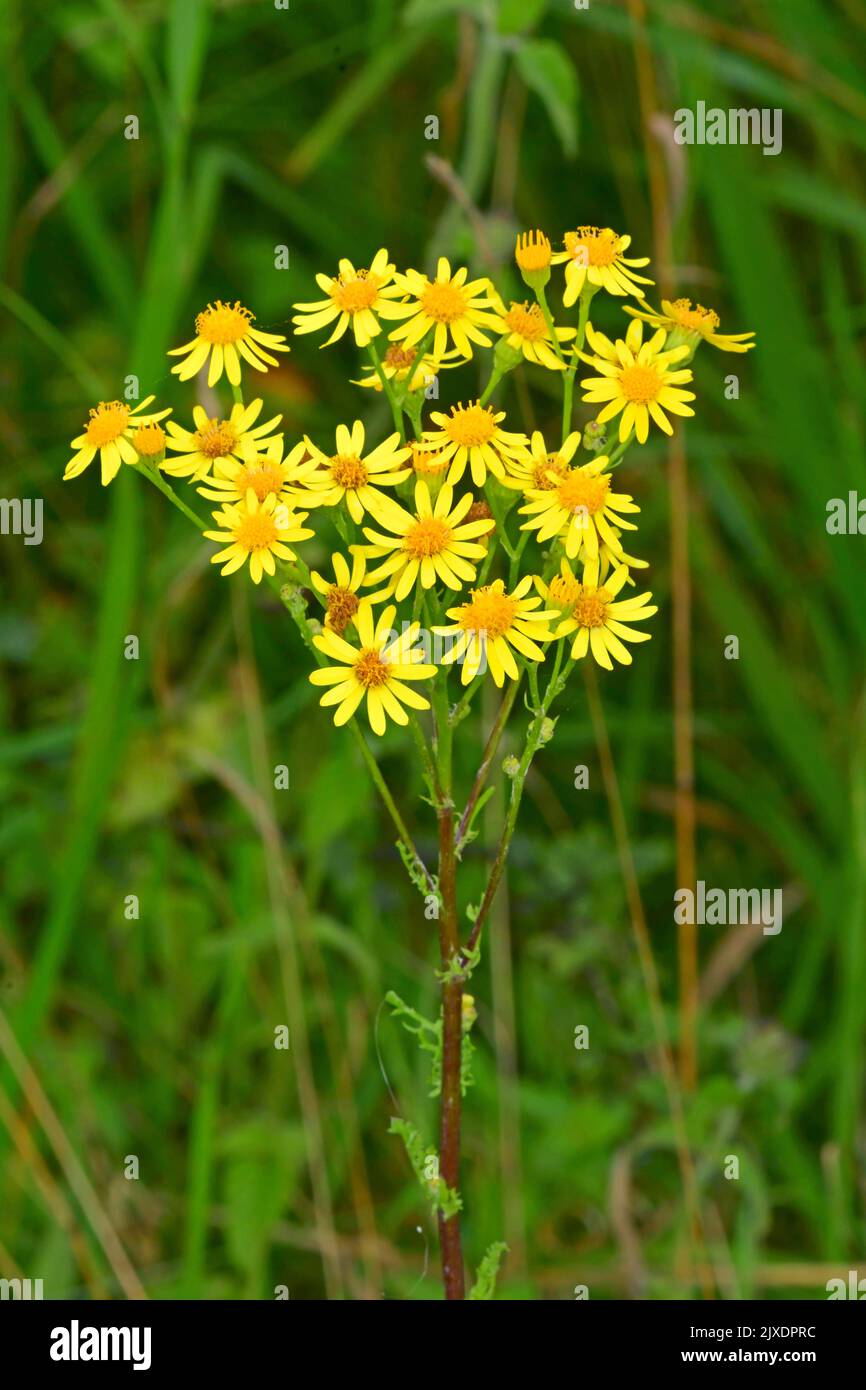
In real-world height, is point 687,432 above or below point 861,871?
above

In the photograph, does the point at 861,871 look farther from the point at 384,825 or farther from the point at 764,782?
the point at 384,825

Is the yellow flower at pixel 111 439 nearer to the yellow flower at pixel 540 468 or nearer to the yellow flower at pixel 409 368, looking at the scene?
the yellow flower at pixel 409 368

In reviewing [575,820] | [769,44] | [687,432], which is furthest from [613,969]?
[769,44]

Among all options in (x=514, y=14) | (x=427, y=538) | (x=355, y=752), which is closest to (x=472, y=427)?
(x=427, y=538)

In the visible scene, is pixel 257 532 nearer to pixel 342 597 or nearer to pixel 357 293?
pixel 342 597

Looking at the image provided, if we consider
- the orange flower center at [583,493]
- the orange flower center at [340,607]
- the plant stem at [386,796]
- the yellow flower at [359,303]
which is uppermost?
the yellow flower at [359,303]

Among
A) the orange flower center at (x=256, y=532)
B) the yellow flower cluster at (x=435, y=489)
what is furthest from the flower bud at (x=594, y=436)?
the orange flower center at (x=256, y=532)

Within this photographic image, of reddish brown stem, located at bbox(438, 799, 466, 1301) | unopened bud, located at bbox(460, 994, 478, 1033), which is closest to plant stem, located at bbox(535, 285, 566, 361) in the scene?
reddish brown stem, located at bbox(438, 799, 466, 1301)
